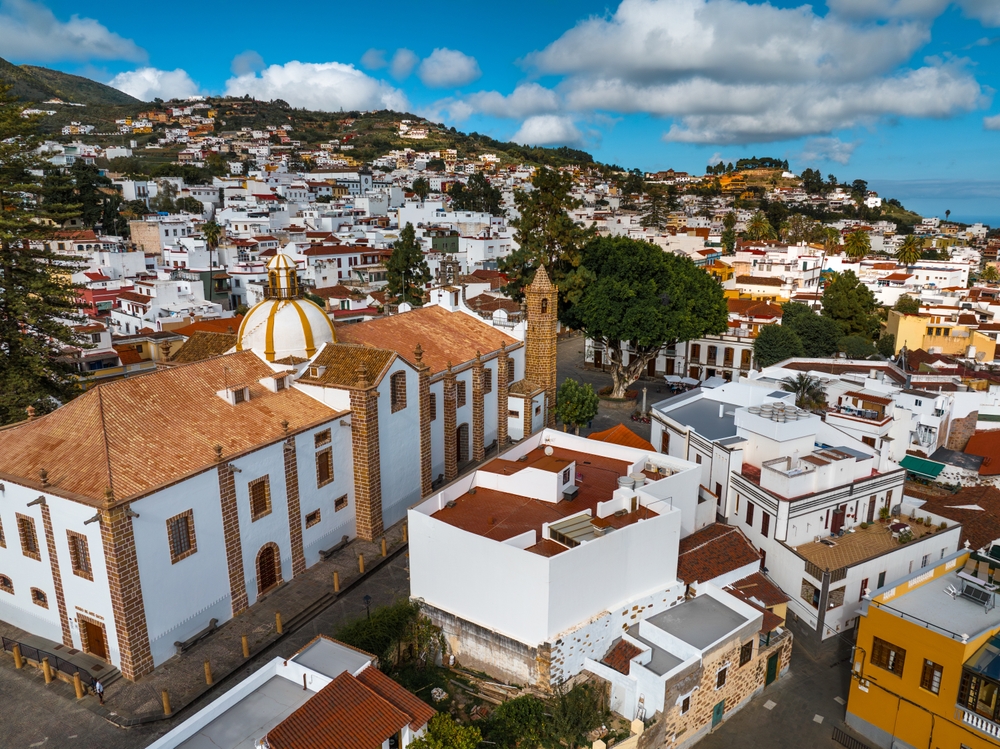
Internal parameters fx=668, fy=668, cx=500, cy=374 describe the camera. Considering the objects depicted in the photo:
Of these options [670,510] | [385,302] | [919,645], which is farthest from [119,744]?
[385,302]

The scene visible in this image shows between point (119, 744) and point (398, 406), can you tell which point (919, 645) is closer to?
point (398, 406)

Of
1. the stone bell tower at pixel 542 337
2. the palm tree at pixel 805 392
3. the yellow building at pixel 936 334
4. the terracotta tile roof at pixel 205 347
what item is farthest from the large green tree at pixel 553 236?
the yellow building at pixel 936 334

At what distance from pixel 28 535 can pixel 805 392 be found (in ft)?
112

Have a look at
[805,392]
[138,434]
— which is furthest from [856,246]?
[138,434]

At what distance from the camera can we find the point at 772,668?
21.3 metres

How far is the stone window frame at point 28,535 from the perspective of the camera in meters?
18.9

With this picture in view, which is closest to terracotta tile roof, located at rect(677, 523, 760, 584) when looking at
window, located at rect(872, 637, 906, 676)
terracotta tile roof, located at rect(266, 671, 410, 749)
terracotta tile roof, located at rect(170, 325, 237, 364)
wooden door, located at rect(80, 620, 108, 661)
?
window, located at rect(872, 637, 906, 676)

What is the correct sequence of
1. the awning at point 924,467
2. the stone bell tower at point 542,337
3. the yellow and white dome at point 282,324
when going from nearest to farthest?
the yellow and white dome at point 282,324
the awning at point 924,467
the stone bell tower at point 542,337

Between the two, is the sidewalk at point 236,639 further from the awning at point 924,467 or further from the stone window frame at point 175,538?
the awning at point 924,467

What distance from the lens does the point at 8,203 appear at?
2619cm

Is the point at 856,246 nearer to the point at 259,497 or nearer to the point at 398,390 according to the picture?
the point at 398,390

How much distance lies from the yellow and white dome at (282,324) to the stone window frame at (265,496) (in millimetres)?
5838

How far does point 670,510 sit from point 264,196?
107933 mm

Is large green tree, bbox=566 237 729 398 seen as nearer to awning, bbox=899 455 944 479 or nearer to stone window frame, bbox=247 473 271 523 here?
awning, bbox=899 455 944 479
